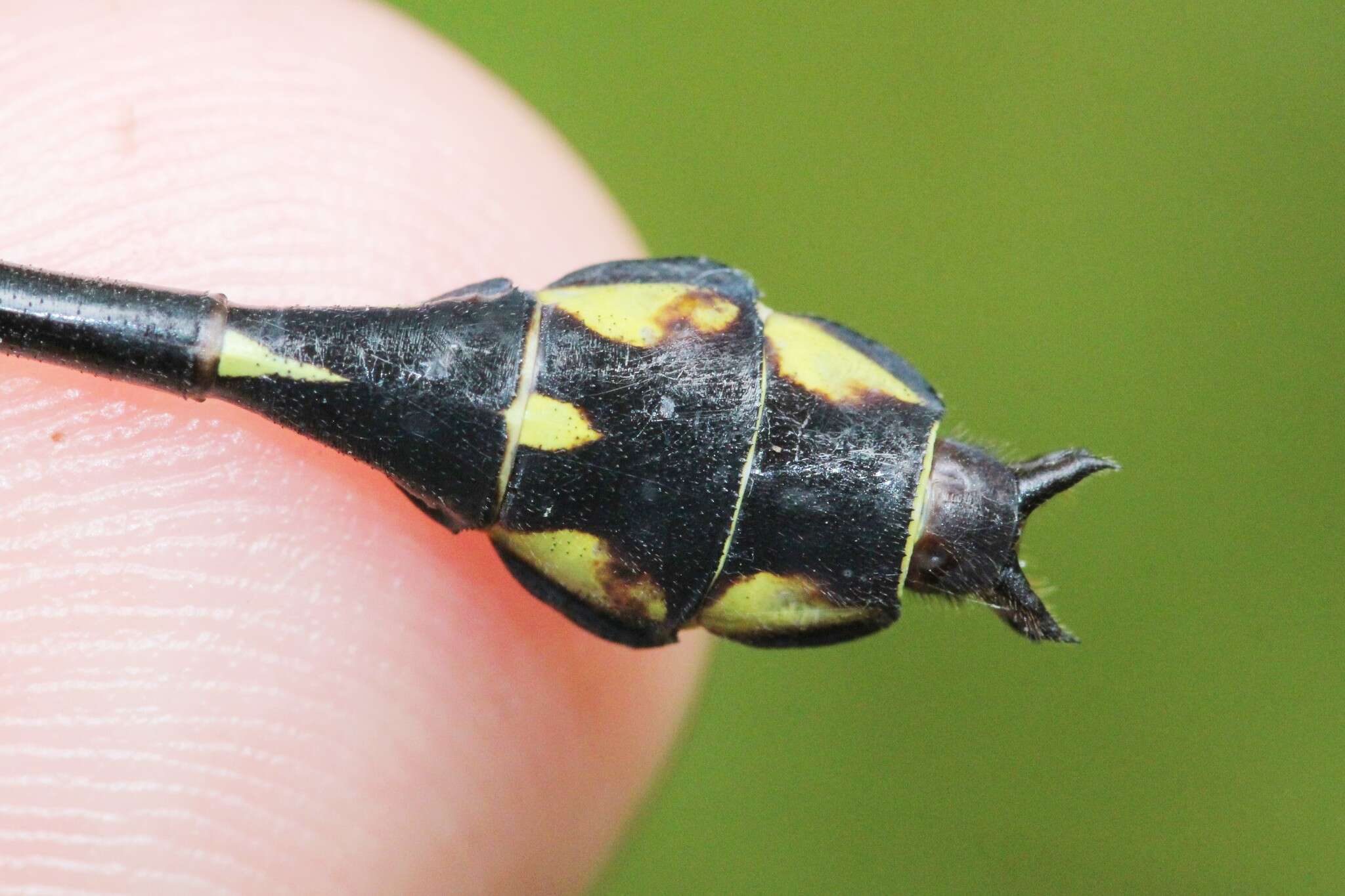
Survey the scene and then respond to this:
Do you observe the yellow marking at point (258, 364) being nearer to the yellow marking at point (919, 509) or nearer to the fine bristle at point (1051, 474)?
the yellow marking at point (919, 509)

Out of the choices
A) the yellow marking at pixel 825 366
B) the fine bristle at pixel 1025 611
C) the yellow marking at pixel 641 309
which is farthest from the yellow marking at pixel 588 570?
the fine bristle at pixel 1025 611

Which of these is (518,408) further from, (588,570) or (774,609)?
(774,609)

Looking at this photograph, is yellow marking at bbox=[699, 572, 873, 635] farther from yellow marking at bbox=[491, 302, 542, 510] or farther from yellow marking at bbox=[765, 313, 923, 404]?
yellow marking at bbox=[491, 302, 542, 510]

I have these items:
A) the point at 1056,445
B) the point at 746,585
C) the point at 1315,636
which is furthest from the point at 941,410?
the point at 1315,636

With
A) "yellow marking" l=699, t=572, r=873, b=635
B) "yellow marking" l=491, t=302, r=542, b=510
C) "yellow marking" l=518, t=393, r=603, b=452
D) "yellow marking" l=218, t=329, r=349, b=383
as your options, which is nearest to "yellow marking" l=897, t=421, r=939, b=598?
"yellow marking" l=699, t=572, r=873, b=635

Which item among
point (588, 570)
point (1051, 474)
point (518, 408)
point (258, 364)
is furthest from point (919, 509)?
point (258, 364)

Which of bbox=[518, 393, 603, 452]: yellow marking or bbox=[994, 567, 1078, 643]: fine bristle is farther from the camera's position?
bbox=[994, 567, 1078, 643]: fine bristle
